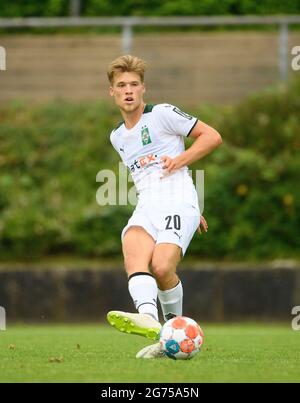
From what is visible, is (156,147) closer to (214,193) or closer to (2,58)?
(214,193)

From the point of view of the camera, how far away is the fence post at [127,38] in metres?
20.7

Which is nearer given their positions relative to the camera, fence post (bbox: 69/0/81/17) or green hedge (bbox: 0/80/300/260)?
green hedge (bbox: 0/80/300/260)

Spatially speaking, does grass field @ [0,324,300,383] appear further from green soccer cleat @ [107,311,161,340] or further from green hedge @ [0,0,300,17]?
green hedge @ [0,0,300,17]

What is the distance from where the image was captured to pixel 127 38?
68.2ft

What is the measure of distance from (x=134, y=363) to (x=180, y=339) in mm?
369

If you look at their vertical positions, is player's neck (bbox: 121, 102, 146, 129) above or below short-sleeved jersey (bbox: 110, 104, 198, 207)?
above

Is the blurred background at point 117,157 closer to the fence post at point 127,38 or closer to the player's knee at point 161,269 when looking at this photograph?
the fence post at point 127,38

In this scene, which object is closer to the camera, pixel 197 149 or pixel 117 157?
pixel 197 149

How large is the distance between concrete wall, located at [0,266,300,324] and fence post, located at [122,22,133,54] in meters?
5.20

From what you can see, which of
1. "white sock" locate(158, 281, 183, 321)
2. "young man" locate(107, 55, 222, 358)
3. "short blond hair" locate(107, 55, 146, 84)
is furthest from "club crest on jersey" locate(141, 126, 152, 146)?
"white sock" locate(158, 281, 183, 321)

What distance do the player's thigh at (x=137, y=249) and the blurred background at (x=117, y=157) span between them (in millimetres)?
8135

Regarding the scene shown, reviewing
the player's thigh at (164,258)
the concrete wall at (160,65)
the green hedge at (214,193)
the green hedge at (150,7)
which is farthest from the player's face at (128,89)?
the green hedge at (150,7)

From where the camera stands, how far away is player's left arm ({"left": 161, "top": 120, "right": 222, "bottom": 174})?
8820 mm

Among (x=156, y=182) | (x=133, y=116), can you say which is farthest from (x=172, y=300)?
(x=133, y=116)
